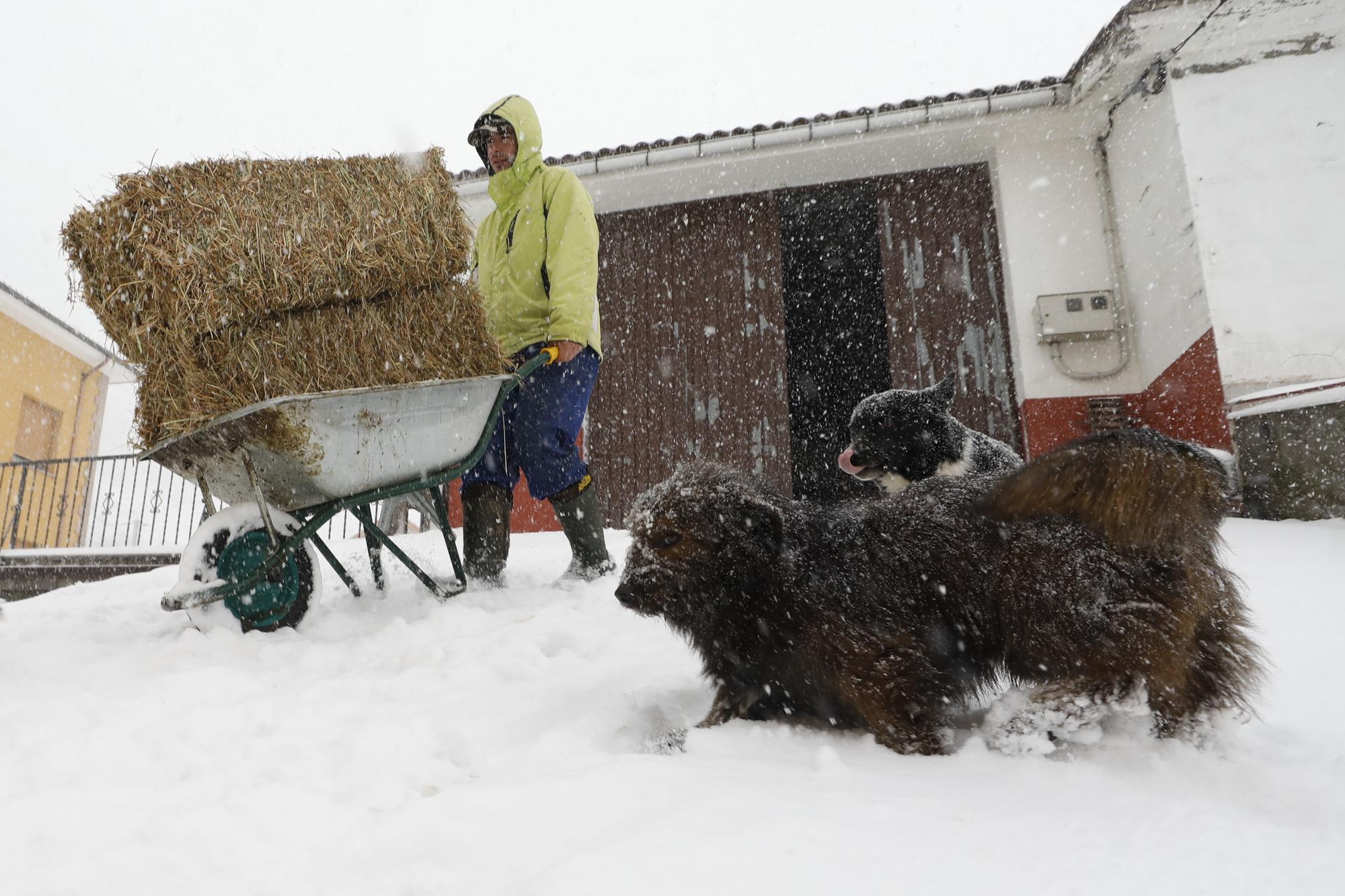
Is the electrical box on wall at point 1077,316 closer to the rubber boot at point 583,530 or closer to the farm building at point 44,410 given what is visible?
the rubber boot at point 583,530

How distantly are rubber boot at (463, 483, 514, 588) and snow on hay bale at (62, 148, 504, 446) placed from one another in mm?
803

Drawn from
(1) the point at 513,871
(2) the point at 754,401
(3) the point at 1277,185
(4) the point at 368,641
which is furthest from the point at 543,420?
(3) the point at 1277,185

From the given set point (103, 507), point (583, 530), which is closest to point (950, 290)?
point (583, 530)

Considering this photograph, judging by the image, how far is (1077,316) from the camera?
6.99 m

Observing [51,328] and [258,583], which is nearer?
[258,583]

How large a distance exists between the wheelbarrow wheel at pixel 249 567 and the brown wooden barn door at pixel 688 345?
16.5ft

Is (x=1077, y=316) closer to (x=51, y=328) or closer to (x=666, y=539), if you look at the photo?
(x=666, y=539)

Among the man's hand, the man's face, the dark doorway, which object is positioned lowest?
the man's hand

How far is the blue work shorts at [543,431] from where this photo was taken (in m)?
3.46

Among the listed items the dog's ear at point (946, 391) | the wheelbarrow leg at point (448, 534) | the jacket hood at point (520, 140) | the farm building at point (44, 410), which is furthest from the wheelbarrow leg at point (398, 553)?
the farm building at point (44, 410)

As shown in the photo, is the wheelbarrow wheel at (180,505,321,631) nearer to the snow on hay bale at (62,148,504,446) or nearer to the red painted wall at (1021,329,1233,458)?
the snow on hay bale at (62,148,504,446)

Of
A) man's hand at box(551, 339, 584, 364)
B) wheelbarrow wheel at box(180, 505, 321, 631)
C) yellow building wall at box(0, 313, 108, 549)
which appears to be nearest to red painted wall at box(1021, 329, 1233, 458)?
man's hand at box(551, 339, 584, 364)

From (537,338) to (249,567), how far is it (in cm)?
160

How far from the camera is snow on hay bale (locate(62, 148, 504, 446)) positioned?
255cm
